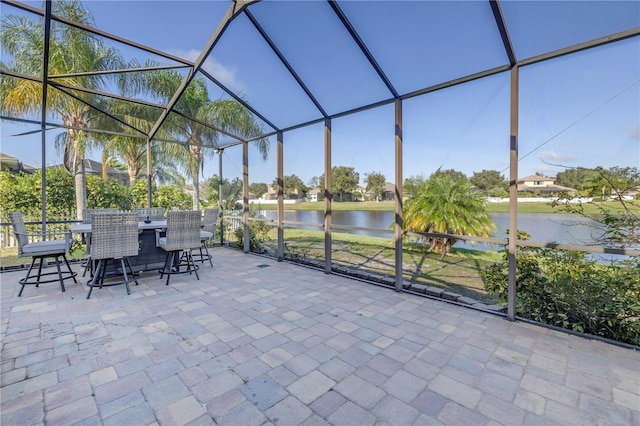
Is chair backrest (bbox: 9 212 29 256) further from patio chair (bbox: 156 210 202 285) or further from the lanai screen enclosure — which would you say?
the lanai screen enclosure

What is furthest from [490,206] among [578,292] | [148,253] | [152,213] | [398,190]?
[152,213]

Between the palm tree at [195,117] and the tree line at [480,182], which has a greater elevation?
the palm tree at [195,117]

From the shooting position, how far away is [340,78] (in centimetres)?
393

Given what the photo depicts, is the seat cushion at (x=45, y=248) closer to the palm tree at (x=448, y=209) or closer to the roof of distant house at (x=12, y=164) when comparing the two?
the palm tree at (x=448, y=209)

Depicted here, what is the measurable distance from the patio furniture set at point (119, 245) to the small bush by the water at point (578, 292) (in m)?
4.20

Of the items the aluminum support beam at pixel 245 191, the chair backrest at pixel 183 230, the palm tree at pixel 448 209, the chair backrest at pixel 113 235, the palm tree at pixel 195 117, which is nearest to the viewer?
the chair backrest at pixel 113 235

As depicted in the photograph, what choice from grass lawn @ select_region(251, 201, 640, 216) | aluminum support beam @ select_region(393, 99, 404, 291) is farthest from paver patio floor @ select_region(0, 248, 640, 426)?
grass lawn @ select_region(251, 201, 640, 216)

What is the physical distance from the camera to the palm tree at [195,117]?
6348 mm

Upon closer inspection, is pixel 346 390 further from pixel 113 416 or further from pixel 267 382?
pixel 113 416

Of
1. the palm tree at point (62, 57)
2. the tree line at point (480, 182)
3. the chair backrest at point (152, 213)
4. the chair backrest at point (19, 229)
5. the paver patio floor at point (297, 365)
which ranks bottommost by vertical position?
the paver patio floor at point (297, 365)

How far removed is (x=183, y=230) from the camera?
440 cm

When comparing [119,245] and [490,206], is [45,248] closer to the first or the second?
[119,245]

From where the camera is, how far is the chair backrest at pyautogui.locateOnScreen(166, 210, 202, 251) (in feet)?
14.1

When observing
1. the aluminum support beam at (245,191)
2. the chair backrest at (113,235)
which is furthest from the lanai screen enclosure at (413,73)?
the chair backrest at (113,235)
